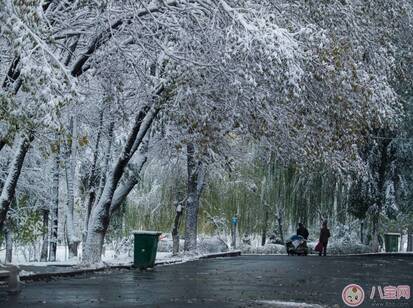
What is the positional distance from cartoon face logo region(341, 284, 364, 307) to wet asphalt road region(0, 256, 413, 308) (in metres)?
0.15

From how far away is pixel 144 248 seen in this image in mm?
26016

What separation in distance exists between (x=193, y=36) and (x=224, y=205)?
104ft

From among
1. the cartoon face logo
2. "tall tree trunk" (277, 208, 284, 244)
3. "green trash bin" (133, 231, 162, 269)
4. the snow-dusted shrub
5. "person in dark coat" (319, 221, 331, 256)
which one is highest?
"tall tree trunk" (277, 208, 284, 244)

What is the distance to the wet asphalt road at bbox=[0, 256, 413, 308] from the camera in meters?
14.3

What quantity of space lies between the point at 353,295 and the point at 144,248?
1044cm

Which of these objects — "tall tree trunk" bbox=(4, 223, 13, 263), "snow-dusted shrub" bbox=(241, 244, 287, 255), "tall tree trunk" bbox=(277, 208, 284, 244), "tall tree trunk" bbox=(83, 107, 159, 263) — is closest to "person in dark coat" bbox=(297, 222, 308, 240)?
"tall tree trunk" bbox=(277, 208, 284, 244)

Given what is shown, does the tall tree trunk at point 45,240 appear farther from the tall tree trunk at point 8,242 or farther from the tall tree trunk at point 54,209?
the tall tree trunk at point 8,242

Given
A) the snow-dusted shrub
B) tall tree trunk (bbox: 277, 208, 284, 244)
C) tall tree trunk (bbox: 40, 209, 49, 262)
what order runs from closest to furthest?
tall tree trunk (bbox: 40, 209, 49, 262) < the snow-dusted shrub < tall tree trunk (bbox: 277, 208, 284, 244)

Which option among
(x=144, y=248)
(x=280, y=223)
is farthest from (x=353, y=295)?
(x=280, y=223)

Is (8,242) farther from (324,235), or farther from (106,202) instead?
(324,235)

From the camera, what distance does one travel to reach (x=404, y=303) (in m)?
14.9

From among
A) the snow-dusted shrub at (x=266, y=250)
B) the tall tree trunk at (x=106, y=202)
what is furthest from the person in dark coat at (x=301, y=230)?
the tall tree trunk at (x=106, y=202)

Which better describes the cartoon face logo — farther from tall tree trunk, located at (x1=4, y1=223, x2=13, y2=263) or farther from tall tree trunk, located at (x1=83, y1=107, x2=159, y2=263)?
tall tree trunk, located at (x1=4, y1=223, x2=13, y2=263)

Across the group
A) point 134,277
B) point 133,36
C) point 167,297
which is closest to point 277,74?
point 133,36
